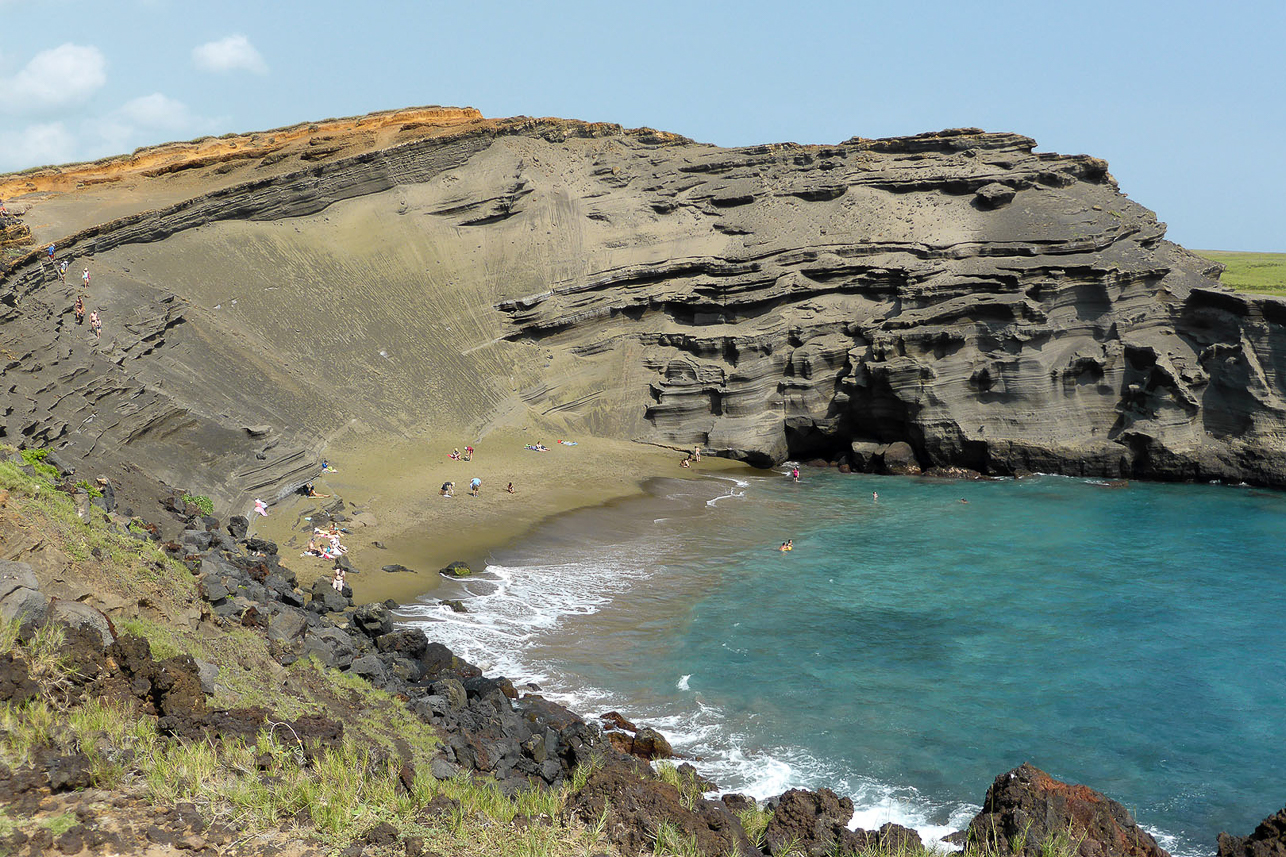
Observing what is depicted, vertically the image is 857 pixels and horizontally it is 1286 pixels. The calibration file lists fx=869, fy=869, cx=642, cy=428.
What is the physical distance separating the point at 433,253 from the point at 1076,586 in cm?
3323

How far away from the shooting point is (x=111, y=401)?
25672 millimetres

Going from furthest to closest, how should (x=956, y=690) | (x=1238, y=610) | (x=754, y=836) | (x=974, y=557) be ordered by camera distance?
(x=974, y=557)
(x=1238, y=610)
(x=956, y=690)
(x=754, y=836)

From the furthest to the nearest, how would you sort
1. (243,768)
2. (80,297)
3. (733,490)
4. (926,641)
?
(733,490), (80,297), (926,641), (243,768)

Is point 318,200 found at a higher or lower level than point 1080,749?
higher

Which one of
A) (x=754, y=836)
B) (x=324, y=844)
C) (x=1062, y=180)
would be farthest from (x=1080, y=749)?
(x=1062, y=180)

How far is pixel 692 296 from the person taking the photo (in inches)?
1821

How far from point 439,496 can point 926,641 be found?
60.9 feet

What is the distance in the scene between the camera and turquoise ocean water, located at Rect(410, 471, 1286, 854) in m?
16.7

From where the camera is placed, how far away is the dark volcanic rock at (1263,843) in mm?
10891

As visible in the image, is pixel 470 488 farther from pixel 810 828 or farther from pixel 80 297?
pixel 810 828

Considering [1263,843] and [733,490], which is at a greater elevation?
[733,490]

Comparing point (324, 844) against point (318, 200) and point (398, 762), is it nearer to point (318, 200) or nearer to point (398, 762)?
point (398, 762)

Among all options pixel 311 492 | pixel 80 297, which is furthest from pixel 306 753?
pixel 80 297

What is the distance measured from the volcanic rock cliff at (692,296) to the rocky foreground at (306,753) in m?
19.2
